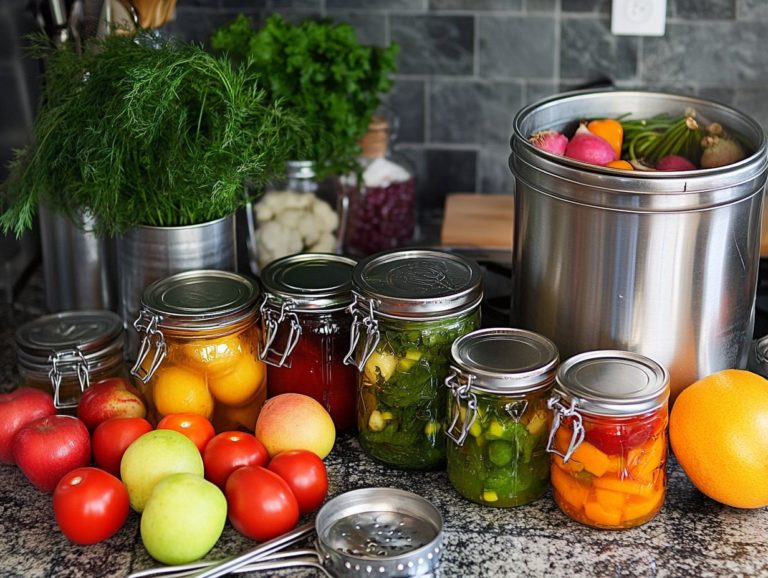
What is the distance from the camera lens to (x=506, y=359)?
108 cm

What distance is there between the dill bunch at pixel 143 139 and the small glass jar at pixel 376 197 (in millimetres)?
401

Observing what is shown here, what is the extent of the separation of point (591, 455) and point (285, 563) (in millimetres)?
312

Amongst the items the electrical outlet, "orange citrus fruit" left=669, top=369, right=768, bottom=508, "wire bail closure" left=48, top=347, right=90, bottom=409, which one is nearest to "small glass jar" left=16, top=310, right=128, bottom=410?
"wire bail closure" left=48, top=347, right=90, bottom=409

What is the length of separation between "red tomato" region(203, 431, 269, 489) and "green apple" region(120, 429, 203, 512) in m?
0.02

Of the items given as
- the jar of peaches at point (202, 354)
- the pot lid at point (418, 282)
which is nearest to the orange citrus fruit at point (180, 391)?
the jar of peaches at point (202, 354)

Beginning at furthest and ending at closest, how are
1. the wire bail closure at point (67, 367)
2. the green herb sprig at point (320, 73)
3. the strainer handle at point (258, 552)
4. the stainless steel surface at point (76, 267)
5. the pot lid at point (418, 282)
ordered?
the green herb sprig at point (320, 73) < the stainless steel surface at point (76, 267) < the wire bail closure at point (67, 367) < the pot lid at point (418, 282) < the strainer handle at point (258, 552)

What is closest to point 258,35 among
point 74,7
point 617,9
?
point 74,7

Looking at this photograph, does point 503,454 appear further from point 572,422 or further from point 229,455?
point 229,455

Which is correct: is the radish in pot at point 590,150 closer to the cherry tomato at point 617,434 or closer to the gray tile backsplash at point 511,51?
the cherry tomato at point 617,434

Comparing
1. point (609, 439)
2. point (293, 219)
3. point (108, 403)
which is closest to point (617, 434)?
point (609, 439)

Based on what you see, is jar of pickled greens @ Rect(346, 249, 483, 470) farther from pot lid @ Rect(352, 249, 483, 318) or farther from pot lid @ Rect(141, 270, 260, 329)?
pot lid @ Rect(141, 270, 260, 329)

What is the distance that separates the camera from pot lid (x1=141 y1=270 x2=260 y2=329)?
1.16 metres

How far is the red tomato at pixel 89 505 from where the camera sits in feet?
3.36

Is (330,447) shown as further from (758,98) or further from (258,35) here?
(758,98)
